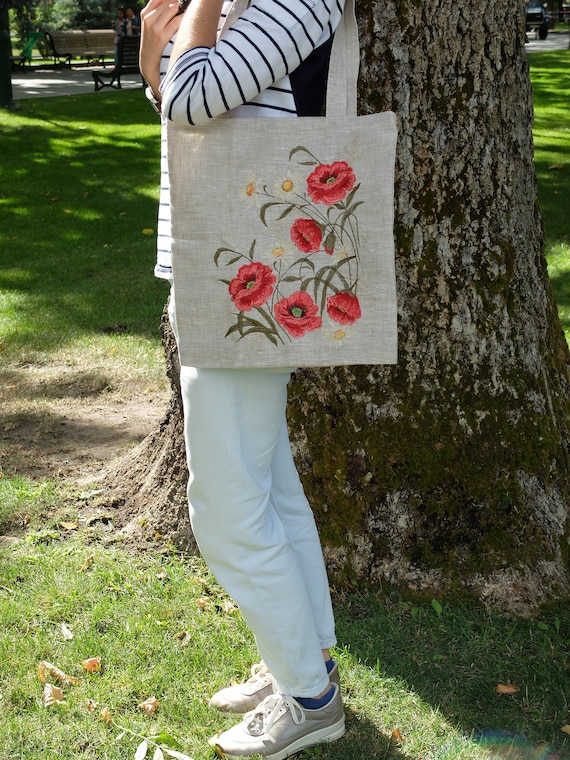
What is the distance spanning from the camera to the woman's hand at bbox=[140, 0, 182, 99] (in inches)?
77.9

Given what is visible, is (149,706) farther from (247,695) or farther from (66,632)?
(66,632)

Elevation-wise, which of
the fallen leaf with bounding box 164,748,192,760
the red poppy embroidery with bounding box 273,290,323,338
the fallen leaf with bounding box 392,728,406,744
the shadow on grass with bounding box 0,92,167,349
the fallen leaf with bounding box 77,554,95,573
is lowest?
the fallen leaf with bounding box 392,728,406,744

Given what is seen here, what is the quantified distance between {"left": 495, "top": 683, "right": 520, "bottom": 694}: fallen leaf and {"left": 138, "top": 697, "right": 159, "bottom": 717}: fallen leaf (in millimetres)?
961

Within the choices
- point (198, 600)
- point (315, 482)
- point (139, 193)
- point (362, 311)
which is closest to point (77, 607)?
point (198, 600)

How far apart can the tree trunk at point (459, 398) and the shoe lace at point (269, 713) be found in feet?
2.35

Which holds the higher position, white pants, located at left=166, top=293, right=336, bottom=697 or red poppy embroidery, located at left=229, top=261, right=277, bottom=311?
red poppy embroidery, located at left=229, top=261, right=277, bottom=311

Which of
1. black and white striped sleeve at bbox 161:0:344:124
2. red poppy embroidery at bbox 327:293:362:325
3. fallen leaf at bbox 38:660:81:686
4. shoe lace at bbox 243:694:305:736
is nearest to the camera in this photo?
black and white striped sleeve at bbox 161:0:344:124

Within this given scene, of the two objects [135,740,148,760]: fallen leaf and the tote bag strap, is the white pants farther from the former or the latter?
the tote bag strap

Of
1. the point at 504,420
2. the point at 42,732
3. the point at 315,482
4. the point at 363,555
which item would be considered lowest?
the point at 42,732

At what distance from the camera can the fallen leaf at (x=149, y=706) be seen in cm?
258

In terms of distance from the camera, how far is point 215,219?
195 cm

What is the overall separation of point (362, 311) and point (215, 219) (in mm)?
381

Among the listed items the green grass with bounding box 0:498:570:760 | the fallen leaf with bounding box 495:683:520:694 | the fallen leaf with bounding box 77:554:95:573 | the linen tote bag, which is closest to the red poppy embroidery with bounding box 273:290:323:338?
the linen tote bag

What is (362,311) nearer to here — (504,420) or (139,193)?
(504,420)
